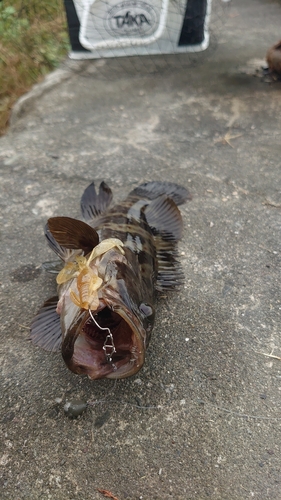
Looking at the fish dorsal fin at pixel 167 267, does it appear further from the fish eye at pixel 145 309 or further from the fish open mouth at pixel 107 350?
the fish open mouth at pixel 107 350

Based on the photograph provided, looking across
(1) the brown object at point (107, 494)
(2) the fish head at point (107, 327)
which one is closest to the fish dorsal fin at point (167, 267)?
(2) the fish head at point (107, 327)

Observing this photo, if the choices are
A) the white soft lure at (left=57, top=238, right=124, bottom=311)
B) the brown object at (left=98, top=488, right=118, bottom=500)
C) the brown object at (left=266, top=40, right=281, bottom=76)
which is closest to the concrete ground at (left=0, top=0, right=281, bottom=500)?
the brown object at (left=98, top=488, right=118, bottom=500)

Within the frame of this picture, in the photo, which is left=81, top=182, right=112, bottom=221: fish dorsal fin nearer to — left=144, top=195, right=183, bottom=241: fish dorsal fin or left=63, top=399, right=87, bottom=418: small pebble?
left=144, top=195, right=183, bottom=241: fish dorsal fin

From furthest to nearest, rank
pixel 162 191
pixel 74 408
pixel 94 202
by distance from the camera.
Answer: pixel 162 191, pixel 94 202, pixel 74 408

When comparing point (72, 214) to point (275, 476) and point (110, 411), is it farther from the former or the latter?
point (275, 476)

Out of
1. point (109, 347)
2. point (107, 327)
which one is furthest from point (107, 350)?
point (107, 327)

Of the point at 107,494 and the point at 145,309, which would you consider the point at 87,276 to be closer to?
the point at 145,309

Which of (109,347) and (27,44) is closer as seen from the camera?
(109,347)
